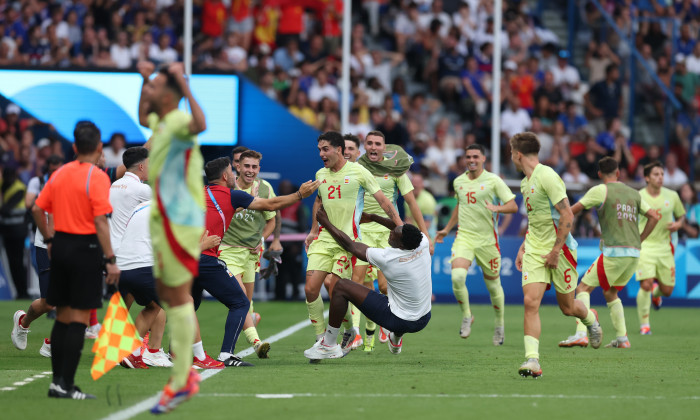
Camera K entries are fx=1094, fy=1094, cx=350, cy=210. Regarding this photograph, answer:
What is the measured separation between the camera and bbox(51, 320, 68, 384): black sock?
337 inches

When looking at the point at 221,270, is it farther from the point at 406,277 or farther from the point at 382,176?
the point at 382,176

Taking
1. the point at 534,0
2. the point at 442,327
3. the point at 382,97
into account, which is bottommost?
the point at 442,327

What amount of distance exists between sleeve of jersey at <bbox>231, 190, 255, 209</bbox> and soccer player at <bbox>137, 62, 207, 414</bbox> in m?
2.39

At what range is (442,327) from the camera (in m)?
16.7

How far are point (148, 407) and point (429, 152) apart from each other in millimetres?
16458

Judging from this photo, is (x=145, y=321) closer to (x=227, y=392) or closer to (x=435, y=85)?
(x=227, y=392)

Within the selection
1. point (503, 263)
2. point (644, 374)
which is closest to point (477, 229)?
point (644, 374)

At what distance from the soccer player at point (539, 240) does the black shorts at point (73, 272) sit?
405cm

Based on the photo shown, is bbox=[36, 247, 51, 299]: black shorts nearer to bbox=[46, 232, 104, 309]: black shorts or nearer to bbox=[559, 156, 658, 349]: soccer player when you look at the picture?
bbox=[46, 232, 104, 309]: black shorts

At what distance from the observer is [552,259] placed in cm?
1053

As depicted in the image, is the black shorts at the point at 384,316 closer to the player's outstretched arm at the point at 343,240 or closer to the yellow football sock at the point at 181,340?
the player's outstretched arm at the point at 343,240

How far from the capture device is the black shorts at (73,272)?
8.59 meters

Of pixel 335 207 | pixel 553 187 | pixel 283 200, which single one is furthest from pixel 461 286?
pixel 283 200

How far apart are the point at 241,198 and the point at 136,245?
3.96 ft
